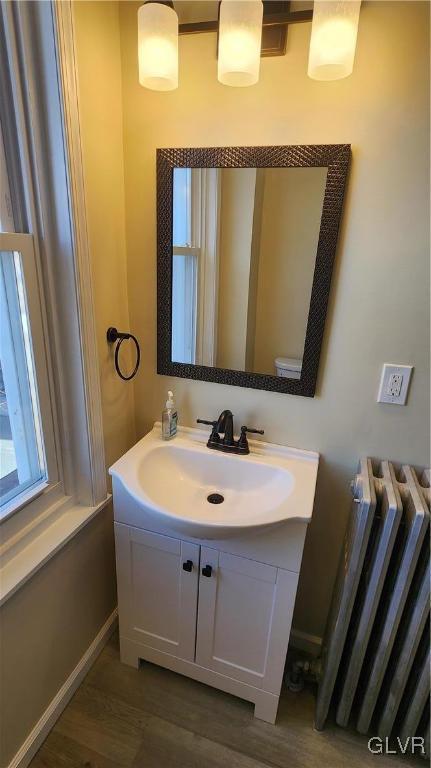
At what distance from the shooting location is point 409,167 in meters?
1.03

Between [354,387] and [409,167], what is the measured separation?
628 mm

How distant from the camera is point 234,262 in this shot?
1.24 meters

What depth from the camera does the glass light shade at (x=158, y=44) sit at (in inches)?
38.4

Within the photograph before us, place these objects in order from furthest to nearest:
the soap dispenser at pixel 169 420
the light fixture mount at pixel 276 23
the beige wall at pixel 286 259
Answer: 1. the soap dispenser at pixel 169 420
2. the beige wall at pixel 286 259
3. the light fixture mount at pixel 276 23

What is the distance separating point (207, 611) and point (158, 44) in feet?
5.42

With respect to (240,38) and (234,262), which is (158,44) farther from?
(234,262)

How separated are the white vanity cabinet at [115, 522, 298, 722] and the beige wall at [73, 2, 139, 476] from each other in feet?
1.29

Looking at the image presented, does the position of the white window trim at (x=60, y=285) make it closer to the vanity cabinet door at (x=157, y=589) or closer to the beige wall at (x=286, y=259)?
the vanity cabinet door at (x=157, y=589)

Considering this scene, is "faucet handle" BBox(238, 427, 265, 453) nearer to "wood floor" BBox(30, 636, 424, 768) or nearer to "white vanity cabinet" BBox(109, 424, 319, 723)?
"white vanity cabinet" BBox(109, 424, 319, 723)

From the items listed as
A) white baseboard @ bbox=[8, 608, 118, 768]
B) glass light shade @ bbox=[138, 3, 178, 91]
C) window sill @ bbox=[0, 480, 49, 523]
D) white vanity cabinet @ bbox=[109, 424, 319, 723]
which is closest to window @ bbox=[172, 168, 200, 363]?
glass light shade @ bbox=[138, 3, 178, 91]

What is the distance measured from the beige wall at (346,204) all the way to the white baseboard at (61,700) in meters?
0.96

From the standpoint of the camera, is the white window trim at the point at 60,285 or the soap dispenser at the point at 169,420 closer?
the white window trim at the point at 60,285

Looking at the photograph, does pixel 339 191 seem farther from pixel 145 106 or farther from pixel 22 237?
pixel 22 237

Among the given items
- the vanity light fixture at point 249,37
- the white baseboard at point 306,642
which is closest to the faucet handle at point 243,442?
the white baseboard at point 306,642
